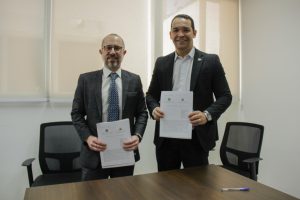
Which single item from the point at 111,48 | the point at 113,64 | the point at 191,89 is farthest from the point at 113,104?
the point at 191,89

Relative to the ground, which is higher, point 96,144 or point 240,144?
point 96,144

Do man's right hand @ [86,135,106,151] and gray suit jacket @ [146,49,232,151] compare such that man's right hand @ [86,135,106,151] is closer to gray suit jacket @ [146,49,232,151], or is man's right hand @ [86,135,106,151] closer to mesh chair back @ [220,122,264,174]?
gray suit jacket @ [146,49,232,151]

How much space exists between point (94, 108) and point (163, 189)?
2.57 ft

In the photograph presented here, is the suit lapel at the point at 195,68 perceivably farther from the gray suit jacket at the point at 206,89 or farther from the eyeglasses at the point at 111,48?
Result: the eyeglasses at the point at 111,48

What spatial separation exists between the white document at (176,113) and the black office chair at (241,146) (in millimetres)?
972

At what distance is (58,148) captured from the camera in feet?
7.97

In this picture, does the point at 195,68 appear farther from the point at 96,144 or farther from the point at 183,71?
the point at 96,144

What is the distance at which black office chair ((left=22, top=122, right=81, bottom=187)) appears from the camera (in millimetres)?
2381

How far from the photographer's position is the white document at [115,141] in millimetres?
1571

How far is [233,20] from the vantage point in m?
3.51

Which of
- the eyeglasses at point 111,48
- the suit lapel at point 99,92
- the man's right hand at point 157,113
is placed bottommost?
the man's right hand at point 157,113

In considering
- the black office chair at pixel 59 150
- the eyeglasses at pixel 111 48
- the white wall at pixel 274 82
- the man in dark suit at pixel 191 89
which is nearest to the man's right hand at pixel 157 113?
the man in dark suit at pixel 191 89

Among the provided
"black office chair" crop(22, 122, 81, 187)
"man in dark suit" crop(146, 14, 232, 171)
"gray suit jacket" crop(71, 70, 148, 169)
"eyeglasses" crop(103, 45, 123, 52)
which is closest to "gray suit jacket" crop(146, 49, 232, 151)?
"man in dark suit" crop(146, 14, 232, 171)

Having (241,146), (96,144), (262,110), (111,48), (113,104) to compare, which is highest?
(111,48)
